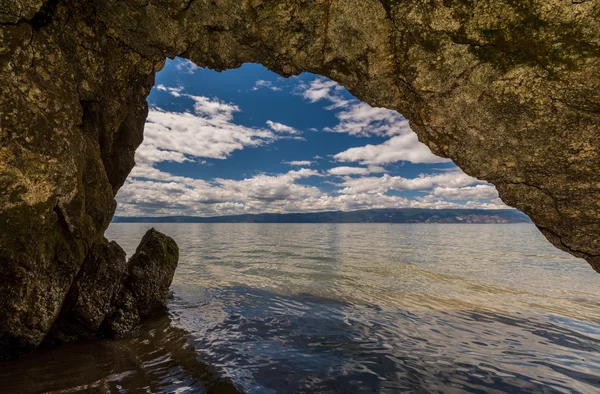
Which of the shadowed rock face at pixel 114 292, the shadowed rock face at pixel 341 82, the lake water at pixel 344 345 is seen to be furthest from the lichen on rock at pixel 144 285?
the shadowed rock face at pixel 341 82

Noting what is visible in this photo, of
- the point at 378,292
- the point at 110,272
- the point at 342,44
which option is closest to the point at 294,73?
the point at 342,44

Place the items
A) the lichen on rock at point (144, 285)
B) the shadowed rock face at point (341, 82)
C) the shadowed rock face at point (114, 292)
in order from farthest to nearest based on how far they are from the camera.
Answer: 1. the lichen on rock at point (144, 285)
2. the shadowed rock face at point (114, 292)
3. the shadowed rock face at point (341, 82)

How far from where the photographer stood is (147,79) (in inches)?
471

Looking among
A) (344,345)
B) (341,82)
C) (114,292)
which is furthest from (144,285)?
(341,82)

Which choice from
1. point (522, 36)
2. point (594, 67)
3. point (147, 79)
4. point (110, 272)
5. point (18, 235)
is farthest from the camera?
point (147, 79)

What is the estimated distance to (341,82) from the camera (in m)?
→ 8.60

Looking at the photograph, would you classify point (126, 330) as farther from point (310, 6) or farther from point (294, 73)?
point (310, 6)

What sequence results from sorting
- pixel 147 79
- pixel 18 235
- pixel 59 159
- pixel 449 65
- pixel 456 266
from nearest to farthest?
pixel 449 65, pixel 18 235, pixel 59 159, pixel 147 79, pixel 456 266

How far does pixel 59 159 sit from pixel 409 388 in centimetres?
1176

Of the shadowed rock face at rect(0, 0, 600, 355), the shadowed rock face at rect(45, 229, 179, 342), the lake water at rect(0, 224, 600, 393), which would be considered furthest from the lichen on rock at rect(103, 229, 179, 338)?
the shadowed rock face at rect(0, 0, 600, 355)

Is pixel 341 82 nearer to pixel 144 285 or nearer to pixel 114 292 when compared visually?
pixel 114 292

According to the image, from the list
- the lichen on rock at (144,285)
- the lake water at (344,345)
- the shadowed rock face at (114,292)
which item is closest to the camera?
the lake water at (344,345)

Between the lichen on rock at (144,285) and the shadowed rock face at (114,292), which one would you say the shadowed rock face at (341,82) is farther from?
the lichen on rock at (144,285)

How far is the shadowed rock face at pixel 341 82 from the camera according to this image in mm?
5992
